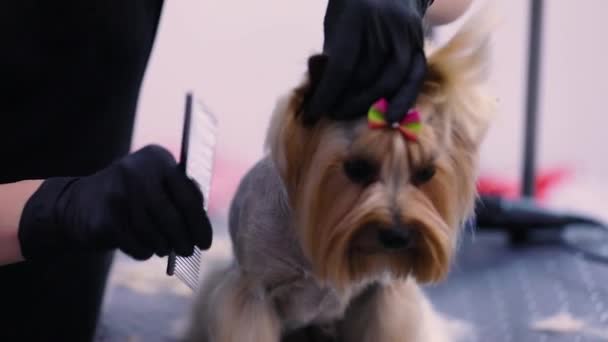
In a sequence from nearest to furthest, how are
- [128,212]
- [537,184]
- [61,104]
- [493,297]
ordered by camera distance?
1. [128,212]
2. [61,104]
3. [493,297]
4. [537,184]

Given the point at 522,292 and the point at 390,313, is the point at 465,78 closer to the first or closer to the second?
the point at 390,313

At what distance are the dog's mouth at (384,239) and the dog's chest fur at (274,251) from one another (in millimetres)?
109

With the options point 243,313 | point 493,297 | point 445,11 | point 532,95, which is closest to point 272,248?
point 243,313

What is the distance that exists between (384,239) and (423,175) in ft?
0.28

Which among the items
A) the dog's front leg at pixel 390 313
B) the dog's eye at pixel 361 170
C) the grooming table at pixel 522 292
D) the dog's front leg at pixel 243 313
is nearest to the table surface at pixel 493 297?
the grooming table at pixel 522 292

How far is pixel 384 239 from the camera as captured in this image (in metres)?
0.93

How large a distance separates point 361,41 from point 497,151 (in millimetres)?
1677

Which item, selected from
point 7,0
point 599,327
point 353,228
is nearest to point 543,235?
point 599,327

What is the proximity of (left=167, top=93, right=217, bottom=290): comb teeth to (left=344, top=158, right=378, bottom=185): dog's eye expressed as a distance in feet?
0.54

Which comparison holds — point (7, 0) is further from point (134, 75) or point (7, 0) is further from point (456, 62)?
point (456, 62)

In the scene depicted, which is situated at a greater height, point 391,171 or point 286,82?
point 391,171

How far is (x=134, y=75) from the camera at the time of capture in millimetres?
1231

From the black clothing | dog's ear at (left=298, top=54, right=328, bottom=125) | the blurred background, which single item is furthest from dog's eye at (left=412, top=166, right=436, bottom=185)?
the blurred background

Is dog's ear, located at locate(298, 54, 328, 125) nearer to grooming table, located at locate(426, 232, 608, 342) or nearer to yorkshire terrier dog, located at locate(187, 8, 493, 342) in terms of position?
yorkshire terrier dog, located at locate(187, 8, 493, 342)
